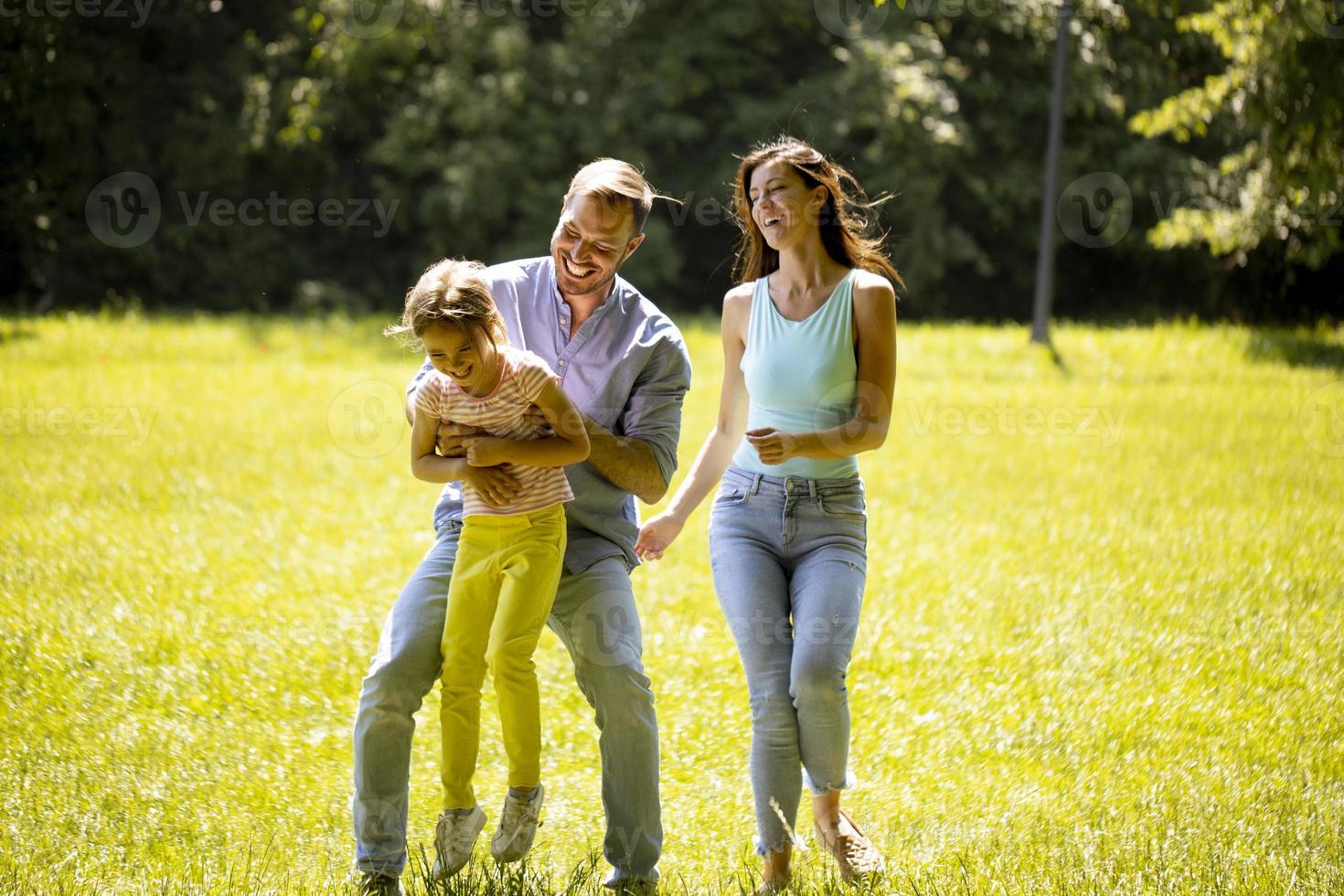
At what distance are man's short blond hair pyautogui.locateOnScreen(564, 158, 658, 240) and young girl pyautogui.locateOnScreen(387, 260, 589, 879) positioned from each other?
45cm

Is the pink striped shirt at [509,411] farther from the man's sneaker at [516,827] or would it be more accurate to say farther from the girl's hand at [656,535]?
the man's sneaker at [516,827]

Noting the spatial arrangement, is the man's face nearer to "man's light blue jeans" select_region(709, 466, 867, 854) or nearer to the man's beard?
the man's beard

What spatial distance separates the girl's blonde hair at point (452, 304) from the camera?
130 inches

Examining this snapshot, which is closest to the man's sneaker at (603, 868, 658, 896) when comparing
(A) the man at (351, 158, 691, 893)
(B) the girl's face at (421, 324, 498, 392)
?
(A) the man at (351, 158, 691, 893)

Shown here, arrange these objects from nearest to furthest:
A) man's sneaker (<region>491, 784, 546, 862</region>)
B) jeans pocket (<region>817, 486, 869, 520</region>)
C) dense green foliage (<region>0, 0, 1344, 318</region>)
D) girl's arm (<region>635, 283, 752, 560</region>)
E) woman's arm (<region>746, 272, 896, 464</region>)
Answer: man's sneaker (<region>491, 784, 546, 862</region>) < woman's arm (<region>746, 272, 896, 464</region>) < jeans pocket (<region>817, 486, 869, 520</region>) < girl's arm (<region>635, 283, 752, 560</region>) < dense green foliage (<region>0, 0, 1344, 318</region>)

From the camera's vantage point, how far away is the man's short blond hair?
12.2ft

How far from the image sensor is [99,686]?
5.51 metres

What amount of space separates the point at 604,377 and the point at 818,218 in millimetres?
805

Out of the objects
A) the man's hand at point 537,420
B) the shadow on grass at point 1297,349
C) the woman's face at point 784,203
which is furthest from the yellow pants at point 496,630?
the shadow on grass at point 1297,349

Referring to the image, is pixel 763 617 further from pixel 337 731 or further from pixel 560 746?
pixel 337 731

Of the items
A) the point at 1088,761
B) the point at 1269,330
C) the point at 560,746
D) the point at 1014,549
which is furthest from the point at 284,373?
the point at 1269,330

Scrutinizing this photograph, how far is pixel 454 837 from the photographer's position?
352 cm

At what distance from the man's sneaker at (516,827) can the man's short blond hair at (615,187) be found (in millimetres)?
1613

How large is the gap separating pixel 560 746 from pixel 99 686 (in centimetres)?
196
